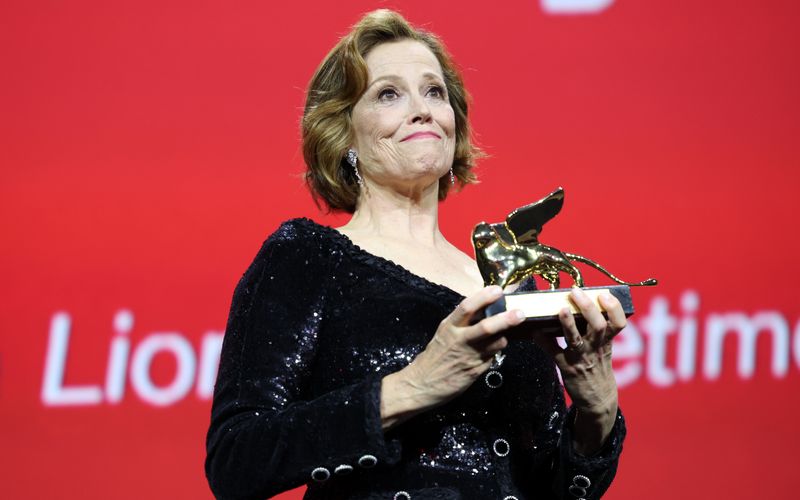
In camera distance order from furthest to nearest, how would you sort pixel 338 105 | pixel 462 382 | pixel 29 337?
pixel 29 337 < pixel 338 105 < pixel 462 382

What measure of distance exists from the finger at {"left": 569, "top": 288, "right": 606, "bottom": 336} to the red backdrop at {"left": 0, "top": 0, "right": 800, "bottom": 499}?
49.8 inches

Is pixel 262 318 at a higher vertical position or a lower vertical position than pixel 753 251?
lower

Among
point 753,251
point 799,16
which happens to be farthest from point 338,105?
point 799,16

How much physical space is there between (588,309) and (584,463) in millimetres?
309

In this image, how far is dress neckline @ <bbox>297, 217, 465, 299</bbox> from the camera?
1468 millimetres

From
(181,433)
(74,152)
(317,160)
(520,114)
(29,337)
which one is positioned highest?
(520,114)

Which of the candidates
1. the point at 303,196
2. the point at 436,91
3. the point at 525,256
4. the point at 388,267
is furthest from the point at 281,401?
the point at 303,196

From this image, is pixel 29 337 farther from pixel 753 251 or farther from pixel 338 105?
pixel 753 251

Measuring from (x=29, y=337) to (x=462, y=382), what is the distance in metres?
1.44

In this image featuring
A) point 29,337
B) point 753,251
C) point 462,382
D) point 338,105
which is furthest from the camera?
point 753,251

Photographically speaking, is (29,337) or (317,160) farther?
(29,337)

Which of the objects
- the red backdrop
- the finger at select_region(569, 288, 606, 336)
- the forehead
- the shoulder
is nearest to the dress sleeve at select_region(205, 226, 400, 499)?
the shoulder

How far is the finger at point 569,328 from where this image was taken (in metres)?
1.20

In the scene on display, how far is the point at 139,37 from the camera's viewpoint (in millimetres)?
2549
